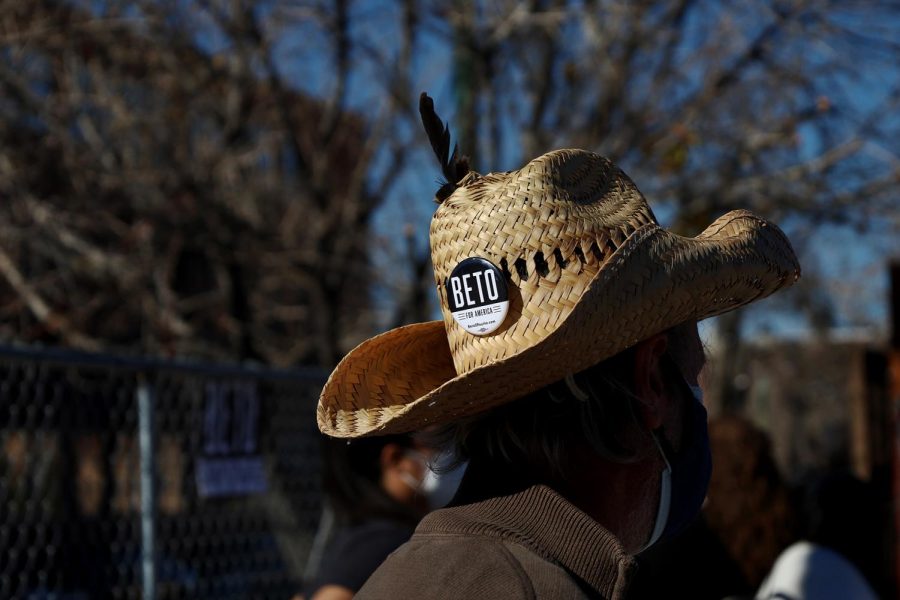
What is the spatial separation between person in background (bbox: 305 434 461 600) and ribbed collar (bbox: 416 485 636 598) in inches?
59.8

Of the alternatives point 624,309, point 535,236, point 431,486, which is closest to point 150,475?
point 431,486

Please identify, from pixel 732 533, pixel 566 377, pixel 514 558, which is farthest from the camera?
pixel 732 533

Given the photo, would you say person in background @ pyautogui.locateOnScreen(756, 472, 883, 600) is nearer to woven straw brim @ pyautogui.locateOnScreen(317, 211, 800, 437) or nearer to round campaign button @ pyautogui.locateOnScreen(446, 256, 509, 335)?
woven straw brim @ pyautogui.locateOnScreen(317, 211, 800, 437)

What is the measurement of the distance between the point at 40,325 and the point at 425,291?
8.51 feet

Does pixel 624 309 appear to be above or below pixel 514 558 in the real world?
above

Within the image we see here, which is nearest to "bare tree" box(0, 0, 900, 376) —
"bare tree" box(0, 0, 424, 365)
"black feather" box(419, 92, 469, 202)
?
"bare tree" box(0, 0, 424, 365)

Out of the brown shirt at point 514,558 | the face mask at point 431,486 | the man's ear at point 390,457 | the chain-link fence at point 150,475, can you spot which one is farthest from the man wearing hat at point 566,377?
the chain-link fence at point 150,475

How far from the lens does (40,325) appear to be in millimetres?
6488

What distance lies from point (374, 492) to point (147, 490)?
795 mm

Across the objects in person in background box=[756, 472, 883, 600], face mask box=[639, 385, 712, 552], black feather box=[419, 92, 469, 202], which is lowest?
person in background box=[756, 472, 883, 600]

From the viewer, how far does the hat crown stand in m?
1.76

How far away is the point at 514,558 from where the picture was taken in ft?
5.23

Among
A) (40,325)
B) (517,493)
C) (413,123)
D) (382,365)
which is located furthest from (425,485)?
(413,123)

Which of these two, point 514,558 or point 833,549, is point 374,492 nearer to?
point 833,549
